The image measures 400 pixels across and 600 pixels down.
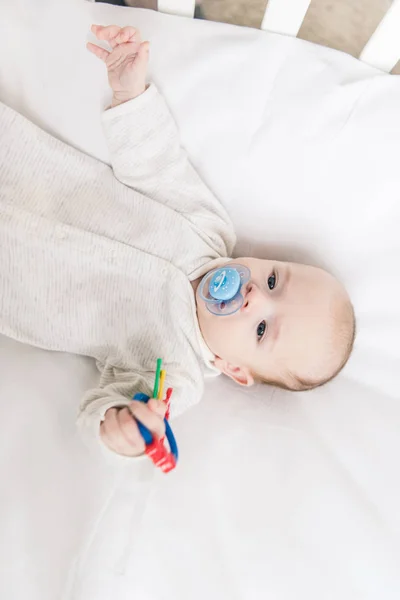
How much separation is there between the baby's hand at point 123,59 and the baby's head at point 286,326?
324mm

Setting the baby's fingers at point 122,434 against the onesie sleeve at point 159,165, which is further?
the onesie sleeve at point 159,165

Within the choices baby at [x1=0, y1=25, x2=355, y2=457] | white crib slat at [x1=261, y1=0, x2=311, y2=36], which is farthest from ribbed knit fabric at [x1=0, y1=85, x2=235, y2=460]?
white crib slat at [x1=261, y1=0, x2=311, y2=36]

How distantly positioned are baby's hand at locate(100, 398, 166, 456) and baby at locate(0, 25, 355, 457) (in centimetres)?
12

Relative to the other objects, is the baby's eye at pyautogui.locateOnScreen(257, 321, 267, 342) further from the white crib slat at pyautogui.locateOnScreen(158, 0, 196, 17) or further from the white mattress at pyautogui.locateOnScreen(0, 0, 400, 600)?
the white crib slat at pyautogui.locateOnScreen(158, 0, 196, 17)

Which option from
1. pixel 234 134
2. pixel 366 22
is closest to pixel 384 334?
pixel 234 134

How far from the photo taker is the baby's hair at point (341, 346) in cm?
89

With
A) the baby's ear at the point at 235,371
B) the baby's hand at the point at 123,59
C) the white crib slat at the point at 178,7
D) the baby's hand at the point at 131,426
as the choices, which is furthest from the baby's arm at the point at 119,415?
the white crib slat at the point at 178,7

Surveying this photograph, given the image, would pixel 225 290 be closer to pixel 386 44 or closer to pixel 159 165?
pixel 159 165

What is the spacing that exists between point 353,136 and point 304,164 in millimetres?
92

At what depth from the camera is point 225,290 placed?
86 centimetres

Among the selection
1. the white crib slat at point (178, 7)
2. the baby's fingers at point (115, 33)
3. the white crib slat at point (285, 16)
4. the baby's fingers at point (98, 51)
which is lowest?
the baby's fingers at point (98, 51)

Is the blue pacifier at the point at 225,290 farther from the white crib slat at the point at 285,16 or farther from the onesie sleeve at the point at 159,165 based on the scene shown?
the white crib slat at the point at 285,16

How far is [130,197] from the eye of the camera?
0.96 m

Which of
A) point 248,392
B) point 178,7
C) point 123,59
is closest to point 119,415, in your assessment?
point 248,392
